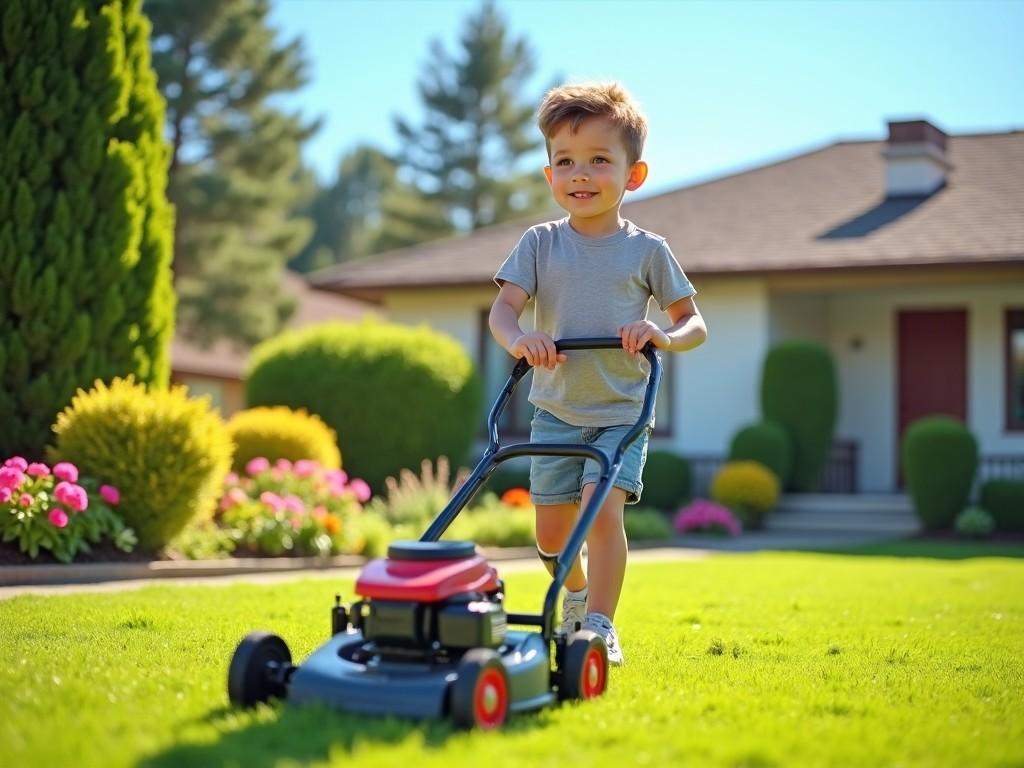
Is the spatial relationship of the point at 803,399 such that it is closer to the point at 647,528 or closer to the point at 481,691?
the point at 647,528

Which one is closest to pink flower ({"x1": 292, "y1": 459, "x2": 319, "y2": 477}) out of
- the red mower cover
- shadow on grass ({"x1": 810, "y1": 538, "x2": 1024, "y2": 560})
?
shadow on grass ({"x1": 810, "y1": 538, "x2": 1024, "y2": 560})

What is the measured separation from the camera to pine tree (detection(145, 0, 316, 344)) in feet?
95.7

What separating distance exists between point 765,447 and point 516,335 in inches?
494

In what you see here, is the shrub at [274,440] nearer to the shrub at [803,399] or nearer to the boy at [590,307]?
the shrub at [803,399]

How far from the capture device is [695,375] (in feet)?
59.8

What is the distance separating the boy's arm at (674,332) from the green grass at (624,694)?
Answer: 3.65 ft

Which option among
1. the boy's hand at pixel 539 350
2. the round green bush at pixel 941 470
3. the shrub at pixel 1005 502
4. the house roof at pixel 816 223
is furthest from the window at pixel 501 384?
the boy's hand at pixel 539 350

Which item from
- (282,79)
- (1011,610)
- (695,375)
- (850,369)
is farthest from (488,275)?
(282,79)

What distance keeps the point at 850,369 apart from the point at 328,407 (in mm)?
7771

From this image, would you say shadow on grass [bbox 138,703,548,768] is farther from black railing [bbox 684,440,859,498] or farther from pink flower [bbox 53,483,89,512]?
black railing [bbox 684,440,859,498]

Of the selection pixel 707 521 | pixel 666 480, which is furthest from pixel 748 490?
pixel 666 480

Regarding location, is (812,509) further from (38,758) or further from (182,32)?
(182,32)

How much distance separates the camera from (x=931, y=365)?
18.3 meters

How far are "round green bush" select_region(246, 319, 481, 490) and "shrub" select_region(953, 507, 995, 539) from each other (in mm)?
6200
